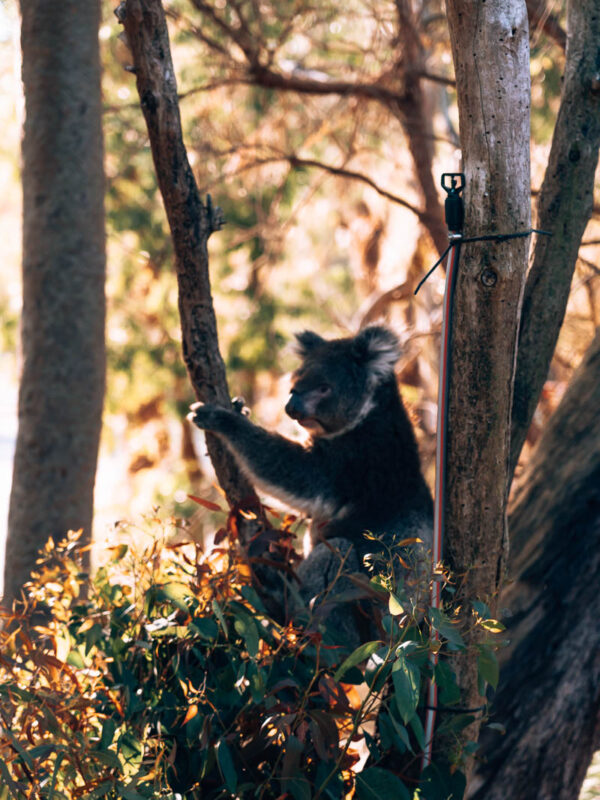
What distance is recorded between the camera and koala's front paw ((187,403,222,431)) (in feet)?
7.68

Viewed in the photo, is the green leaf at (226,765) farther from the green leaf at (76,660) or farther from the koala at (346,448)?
the koala at (346,448)

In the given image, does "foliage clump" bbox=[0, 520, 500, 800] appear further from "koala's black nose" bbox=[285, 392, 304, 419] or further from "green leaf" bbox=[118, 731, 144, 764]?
"koala's black nose" bbox=[285, 392, 304, 419]

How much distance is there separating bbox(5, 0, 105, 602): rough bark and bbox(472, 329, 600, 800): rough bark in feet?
5.18

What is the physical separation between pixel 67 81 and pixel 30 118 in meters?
0.19

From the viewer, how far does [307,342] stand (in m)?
2.94

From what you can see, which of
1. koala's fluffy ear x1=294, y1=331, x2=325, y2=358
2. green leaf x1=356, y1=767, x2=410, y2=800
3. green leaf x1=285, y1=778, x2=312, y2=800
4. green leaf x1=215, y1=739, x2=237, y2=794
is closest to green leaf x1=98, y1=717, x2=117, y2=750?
green leaf x1=215, y1=739, x2=237, y2=794

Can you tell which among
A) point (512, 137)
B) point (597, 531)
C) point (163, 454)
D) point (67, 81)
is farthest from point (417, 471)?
point (163, 454)

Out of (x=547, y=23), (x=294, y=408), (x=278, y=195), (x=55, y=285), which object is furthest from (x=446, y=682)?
(x=278, y=195)

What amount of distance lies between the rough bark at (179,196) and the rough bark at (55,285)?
0.82m

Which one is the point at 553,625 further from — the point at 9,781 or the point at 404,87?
the point at 404,87

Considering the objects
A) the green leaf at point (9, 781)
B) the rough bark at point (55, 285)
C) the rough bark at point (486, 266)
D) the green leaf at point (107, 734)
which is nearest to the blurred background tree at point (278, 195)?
the rough bark at point (55, 285)

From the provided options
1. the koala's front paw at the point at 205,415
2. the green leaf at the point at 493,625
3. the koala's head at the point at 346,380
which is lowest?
the green leaf at the point at 493,625

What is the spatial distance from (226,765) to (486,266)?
1.10 meters

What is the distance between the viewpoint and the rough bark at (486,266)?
1.64 m
